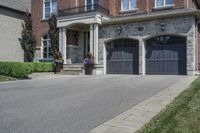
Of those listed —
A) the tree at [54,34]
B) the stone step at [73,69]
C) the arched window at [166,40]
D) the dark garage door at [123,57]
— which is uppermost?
the tree at [54,34]

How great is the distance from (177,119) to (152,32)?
1371 cm

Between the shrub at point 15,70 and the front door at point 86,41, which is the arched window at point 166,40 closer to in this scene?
the front door at point 86,41

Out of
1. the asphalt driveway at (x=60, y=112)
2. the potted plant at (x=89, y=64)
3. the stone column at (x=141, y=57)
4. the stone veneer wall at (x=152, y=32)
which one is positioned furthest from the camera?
the potted plant at (x=89, y=64)

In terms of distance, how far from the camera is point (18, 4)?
2545 cm

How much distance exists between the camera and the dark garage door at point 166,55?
17.8 metres

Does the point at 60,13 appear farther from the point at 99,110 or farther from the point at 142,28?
the point at 99,110

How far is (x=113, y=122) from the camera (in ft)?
17.7

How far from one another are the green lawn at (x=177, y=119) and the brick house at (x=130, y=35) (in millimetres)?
11049

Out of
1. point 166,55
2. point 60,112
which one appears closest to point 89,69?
point 166,55

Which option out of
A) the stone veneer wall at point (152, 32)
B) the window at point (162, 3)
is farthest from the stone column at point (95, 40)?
the window at point (162, 3)

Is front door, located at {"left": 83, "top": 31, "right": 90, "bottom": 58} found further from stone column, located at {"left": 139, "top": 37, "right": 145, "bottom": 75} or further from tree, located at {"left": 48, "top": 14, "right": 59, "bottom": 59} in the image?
stone column, located at {"left": 139, "top": 37, "right": 145, "bottom": 75}

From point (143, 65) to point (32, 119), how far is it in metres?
14.0

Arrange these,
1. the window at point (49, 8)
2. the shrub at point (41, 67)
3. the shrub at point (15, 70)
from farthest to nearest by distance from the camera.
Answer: the window at point (49, 8)
the shrub at point (41, 67)
the shrub at point (15, 70)

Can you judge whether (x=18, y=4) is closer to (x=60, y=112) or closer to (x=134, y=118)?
(x=60, y=112)
